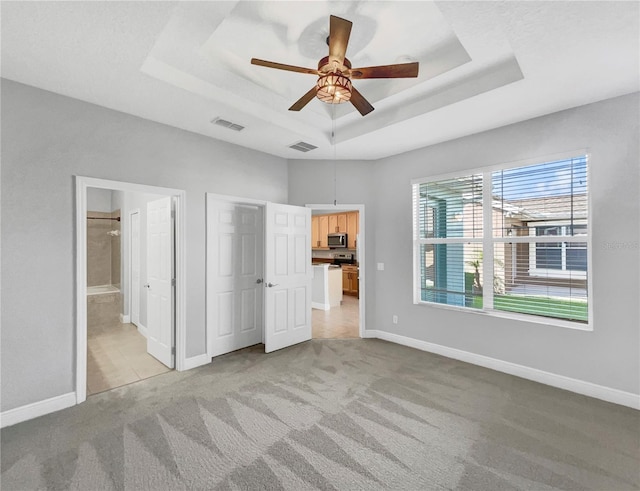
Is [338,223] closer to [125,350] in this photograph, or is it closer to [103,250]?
[103,250]

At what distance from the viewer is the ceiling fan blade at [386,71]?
1998 millimetres

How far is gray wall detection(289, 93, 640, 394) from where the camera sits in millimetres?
2717

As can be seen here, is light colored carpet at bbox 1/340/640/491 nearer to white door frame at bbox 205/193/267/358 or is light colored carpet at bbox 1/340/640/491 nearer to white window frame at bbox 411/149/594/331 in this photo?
white door frame at bbox 205/193/267/358

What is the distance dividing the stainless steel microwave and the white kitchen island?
1.44 metres

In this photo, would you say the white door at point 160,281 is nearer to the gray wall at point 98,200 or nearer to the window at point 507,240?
the gray wall at point 98,200

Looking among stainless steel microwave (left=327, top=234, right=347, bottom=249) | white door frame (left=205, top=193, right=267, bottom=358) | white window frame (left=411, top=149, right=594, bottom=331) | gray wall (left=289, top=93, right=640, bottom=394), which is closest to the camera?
gray wall (left=289, top=93, right=640, bottom=394)

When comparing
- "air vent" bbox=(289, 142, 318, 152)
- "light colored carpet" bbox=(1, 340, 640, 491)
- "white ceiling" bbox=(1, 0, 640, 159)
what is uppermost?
"white ceiling" bbox=(1, 0, 640, 159)

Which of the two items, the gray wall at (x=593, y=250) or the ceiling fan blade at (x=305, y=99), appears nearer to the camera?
the ceiling fan blade at (x=305, y=99)

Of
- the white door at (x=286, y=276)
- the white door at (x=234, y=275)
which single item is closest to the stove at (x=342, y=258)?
the white door at (x=286, y=276)

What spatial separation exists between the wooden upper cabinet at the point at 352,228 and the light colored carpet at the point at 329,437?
5.25 meters

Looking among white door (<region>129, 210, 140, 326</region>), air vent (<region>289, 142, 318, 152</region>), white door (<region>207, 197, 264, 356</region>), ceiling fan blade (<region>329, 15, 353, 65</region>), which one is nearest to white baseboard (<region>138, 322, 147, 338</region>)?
white door (<region>129, 210, 140, 326</region>)

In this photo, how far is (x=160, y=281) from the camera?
371cm

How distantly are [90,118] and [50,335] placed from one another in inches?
78.9

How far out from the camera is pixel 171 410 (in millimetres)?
2607
